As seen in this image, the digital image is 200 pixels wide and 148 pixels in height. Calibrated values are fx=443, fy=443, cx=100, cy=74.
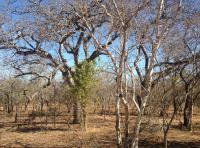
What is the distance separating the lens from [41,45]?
24.3 meters

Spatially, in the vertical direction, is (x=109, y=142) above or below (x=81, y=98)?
below

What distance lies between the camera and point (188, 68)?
903 inches

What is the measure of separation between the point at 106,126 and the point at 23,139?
21.2 ft

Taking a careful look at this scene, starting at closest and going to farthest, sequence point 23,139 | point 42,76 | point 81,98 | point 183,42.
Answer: point 183,42 < point 23,139 < point 81,98 < point 42,76

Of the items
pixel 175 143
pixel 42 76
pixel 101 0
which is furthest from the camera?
pixel 42 76

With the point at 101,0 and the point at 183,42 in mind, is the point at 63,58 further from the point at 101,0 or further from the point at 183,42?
the point at 101,0

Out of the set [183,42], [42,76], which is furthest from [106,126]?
[183,42]

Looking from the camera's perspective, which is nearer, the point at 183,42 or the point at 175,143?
the point at 183,42

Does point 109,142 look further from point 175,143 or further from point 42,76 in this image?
point 42,76

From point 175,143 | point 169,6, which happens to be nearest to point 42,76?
point 175,143

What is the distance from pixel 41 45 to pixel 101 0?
12.2 m

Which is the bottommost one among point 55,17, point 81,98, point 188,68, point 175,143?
point 175,143

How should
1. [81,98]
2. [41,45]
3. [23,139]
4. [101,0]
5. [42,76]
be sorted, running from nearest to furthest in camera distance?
1. [101,0]
2. [23,139]
3. [81,98]
4. [41,45]
5. [42,76]

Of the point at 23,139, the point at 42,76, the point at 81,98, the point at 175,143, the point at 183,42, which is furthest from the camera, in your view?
the point at 42,76
